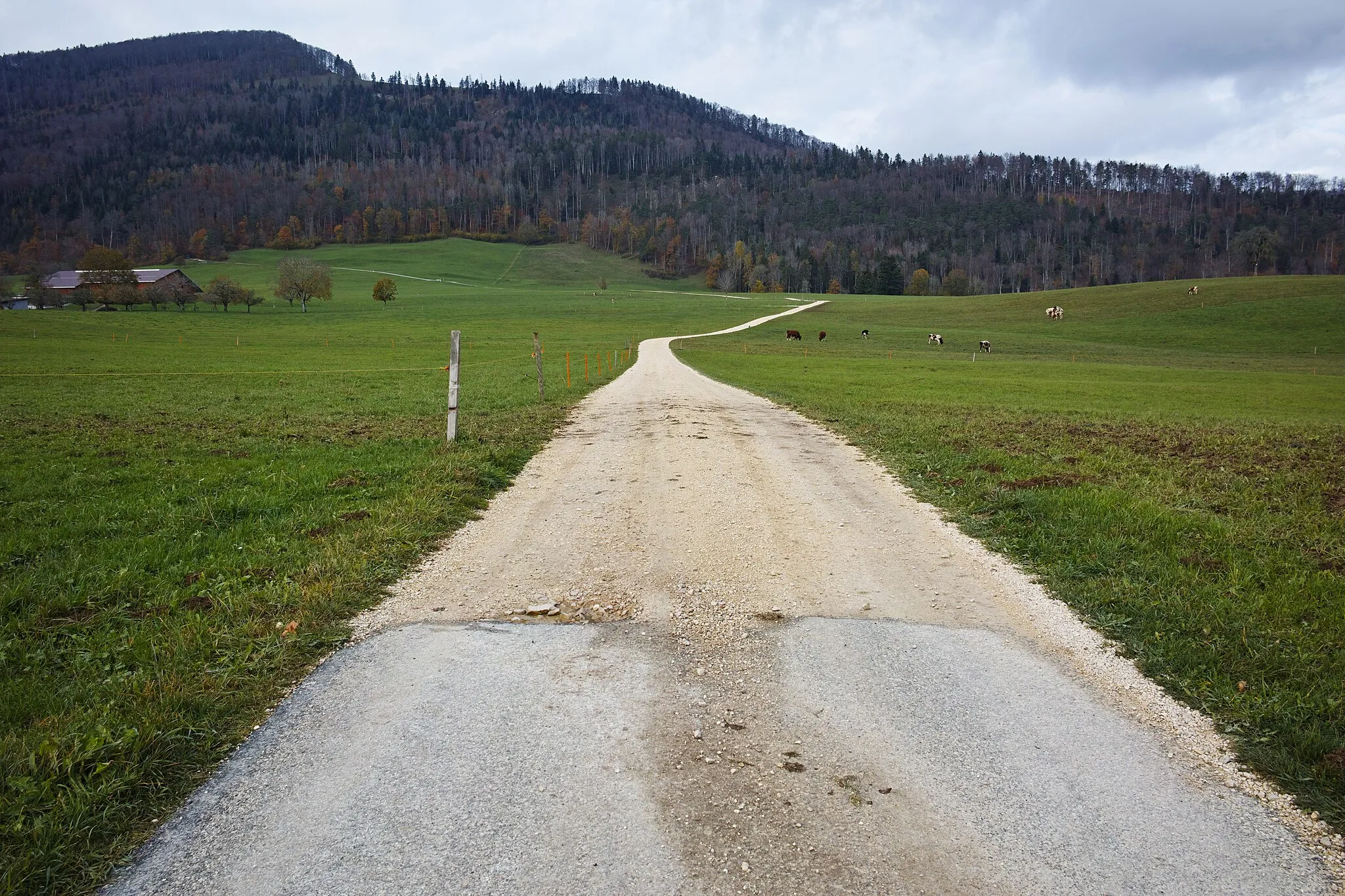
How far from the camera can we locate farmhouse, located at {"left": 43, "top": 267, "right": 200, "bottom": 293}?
10194 cm

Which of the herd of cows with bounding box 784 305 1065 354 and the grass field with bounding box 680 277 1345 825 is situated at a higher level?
the herd of cows with bounding box 784 305 1065 354

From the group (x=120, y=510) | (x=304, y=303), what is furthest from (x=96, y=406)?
(x=304, y=303)

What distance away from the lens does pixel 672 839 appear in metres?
3.19

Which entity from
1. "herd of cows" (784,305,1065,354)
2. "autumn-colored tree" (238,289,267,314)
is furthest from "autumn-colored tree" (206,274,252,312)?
"herd of cows" (784,305,1065,354)

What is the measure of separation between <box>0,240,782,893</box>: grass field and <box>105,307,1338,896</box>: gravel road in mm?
349

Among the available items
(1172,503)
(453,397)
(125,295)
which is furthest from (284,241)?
(1172,503)

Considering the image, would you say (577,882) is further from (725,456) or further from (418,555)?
(725,456)

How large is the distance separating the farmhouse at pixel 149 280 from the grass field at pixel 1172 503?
99.1 meters

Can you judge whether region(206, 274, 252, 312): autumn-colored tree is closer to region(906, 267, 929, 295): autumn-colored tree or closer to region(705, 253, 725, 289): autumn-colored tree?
region(705, 253, 725, 289): autumn-colored tree

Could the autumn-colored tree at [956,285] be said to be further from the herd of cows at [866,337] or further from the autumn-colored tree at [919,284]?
the herd of cows at [866,337]

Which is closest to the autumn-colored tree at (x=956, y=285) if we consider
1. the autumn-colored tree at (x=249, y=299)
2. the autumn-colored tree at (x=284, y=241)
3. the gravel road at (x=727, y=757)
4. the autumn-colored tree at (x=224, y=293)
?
the autumn-colored tree at (x=249, y=299)

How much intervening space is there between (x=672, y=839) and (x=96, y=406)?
2421cm

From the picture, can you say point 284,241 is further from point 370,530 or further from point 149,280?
point 370,530

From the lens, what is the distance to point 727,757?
3.80m
